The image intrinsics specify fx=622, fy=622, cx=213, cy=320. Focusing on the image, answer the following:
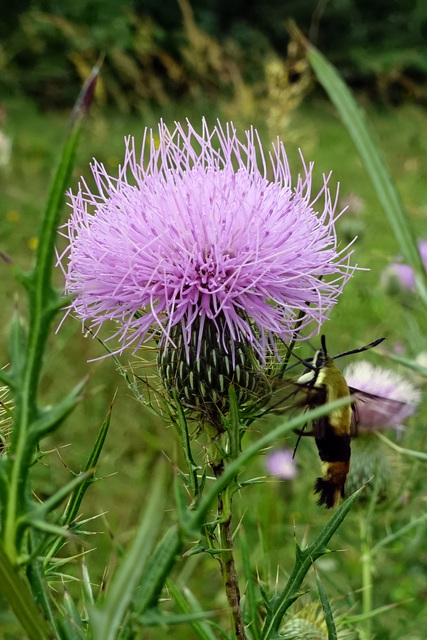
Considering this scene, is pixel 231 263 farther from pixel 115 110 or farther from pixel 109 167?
pixel 115 110

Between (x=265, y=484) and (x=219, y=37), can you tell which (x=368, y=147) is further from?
(x=219, y=37)

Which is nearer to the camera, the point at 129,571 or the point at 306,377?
the point at 129,571

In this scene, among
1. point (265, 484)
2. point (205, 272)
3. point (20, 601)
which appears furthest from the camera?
point (265, 484)

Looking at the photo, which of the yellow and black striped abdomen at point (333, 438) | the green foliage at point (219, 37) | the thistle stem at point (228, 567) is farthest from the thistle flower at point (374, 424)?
the green foliage at point (219, 37)

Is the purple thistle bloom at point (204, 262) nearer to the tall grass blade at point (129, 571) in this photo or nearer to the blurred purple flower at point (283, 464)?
the tall grass blade at point (129, 571)

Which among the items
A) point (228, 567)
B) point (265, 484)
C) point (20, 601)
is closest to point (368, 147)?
point (20, 601)
